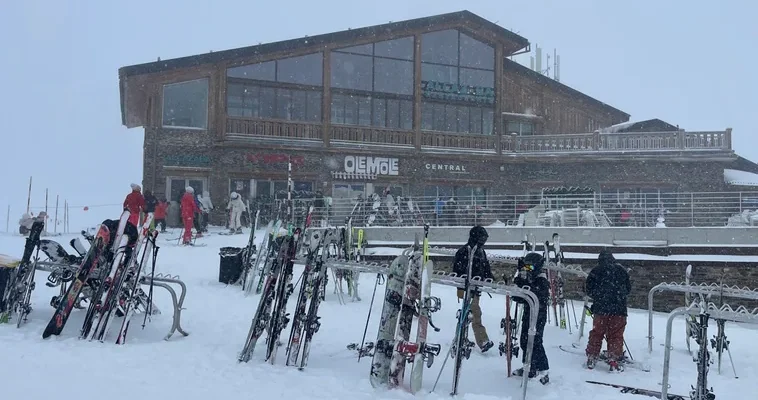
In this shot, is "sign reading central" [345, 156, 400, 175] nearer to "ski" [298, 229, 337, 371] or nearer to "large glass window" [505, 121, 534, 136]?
"large glass window" [505, 121, 534, 136]

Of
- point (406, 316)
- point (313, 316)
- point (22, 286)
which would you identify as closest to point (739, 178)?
point (406, 316)

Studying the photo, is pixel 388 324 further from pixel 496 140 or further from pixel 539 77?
pixel 539 77

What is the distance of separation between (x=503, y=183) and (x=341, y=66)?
28.5 feet

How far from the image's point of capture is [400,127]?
86.3ft

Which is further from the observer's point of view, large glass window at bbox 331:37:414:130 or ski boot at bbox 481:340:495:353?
large glass window at bbox 331:37:414:130

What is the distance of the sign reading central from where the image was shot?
25.0 m

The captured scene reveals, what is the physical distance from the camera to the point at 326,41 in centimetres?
2470

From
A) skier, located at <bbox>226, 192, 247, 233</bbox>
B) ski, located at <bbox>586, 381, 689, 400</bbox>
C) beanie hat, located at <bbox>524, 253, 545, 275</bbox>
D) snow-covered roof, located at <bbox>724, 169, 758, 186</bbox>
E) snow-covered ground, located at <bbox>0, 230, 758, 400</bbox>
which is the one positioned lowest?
ski, located at <bbox>586, 381, 689, 400</bbox>

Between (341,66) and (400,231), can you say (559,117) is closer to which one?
(341,66)

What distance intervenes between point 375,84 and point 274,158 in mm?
5618

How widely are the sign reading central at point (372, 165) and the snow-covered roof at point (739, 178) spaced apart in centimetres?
1378

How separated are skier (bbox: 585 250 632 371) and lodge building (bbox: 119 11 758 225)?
14785 mm

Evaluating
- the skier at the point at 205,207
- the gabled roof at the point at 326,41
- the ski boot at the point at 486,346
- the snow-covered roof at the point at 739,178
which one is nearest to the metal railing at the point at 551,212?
the skier at the point at 205,207

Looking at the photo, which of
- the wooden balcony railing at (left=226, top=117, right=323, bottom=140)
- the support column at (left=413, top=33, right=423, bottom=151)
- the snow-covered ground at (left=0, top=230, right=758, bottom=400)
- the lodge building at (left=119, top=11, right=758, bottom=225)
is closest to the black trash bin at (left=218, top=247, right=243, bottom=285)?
the snow-covered ground at (left=0, top=230, right=758, bottom=400)
